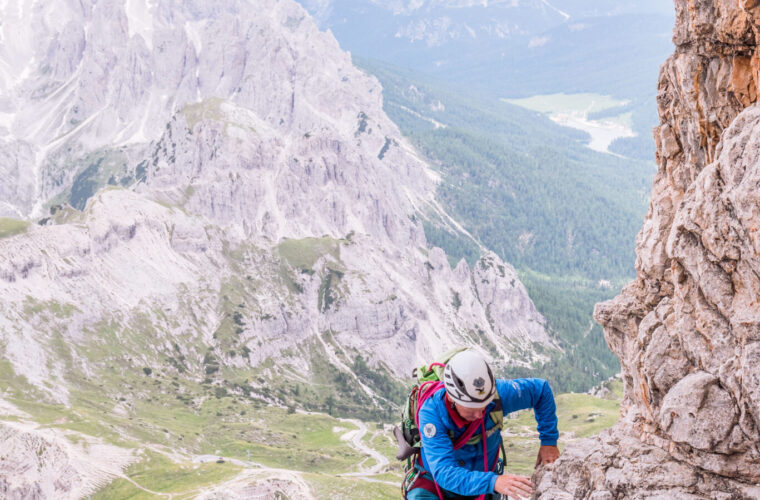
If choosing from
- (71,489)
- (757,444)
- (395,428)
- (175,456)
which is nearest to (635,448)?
(757,444)

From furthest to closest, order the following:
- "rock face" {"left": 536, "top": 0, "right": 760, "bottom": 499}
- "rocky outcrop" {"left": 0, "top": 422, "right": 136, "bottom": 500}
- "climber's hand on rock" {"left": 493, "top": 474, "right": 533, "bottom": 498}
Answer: "rocky outcrop" {"left": 0, "top": 422, "right": 136, "bottom": 500}
"rock face" {"left": 536, "top": 0, "right": 760, "bottom": 499}
"climber's hand on rock" {"left": 493, "top": 474, "right": 533, "bottom": 498}

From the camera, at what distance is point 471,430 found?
1883 cm

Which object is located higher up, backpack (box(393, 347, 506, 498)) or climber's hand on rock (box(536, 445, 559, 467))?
backpack (box(393, 347, 506, 498))

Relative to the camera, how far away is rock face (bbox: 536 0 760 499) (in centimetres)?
1912

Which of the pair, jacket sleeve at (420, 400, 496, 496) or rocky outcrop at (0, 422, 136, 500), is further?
rocky outcrop at (0, 422, 136, 500)

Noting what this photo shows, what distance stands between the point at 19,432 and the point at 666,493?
535ft

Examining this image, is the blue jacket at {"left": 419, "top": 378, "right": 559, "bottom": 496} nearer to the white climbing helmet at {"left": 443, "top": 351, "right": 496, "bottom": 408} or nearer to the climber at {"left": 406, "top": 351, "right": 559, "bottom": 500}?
the climber at {"left": 406, "top": 351, "right": 559, "bottom": 500}

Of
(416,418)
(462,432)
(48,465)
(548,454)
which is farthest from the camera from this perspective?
(48,465)

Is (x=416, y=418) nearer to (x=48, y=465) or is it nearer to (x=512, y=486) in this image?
(x=512, y=486)

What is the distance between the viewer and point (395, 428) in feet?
68.9

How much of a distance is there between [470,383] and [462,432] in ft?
7.49

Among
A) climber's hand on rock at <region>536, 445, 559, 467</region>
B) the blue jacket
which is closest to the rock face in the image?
climber's hand on rock at <region>536, 445, 559, 467</region>

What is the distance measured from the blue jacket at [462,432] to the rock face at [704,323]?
248 centimetres

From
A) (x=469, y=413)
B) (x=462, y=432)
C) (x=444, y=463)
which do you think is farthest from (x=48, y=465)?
(x=469, y=413)
